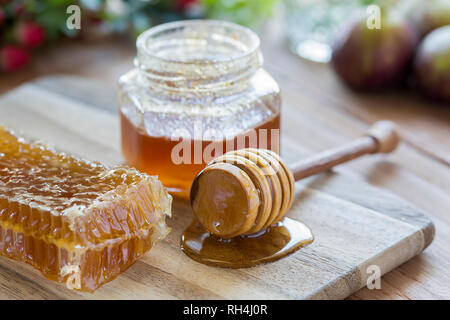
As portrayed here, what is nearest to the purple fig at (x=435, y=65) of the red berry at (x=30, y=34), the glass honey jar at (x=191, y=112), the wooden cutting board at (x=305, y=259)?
the wooden cutting board at (x=305, y=259)

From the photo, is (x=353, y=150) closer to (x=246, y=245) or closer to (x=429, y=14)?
(x=246, y=245)

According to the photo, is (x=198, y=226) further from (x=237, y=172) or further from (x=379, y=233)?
(x=379, y=233)

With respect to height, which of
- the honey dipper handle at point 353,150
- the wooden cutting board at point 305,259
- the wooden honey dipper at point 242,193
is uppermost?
the wooden honey dipper at point 242,193

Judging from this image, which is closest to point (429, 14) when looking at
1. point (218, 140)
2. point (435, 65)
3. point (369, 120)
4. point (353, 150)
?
point (435, 65)

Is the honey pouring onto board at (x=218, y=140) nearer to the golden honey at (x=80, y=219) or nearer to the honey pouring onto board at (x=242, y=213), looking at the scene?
the honey pouring onto board at (x=242, y=213)

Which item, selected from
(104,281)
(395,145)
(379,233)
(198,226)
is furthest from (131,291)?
(395,145)

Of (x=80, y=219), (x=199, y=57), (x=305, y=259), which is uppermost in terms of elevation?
(x=199, y=57)
